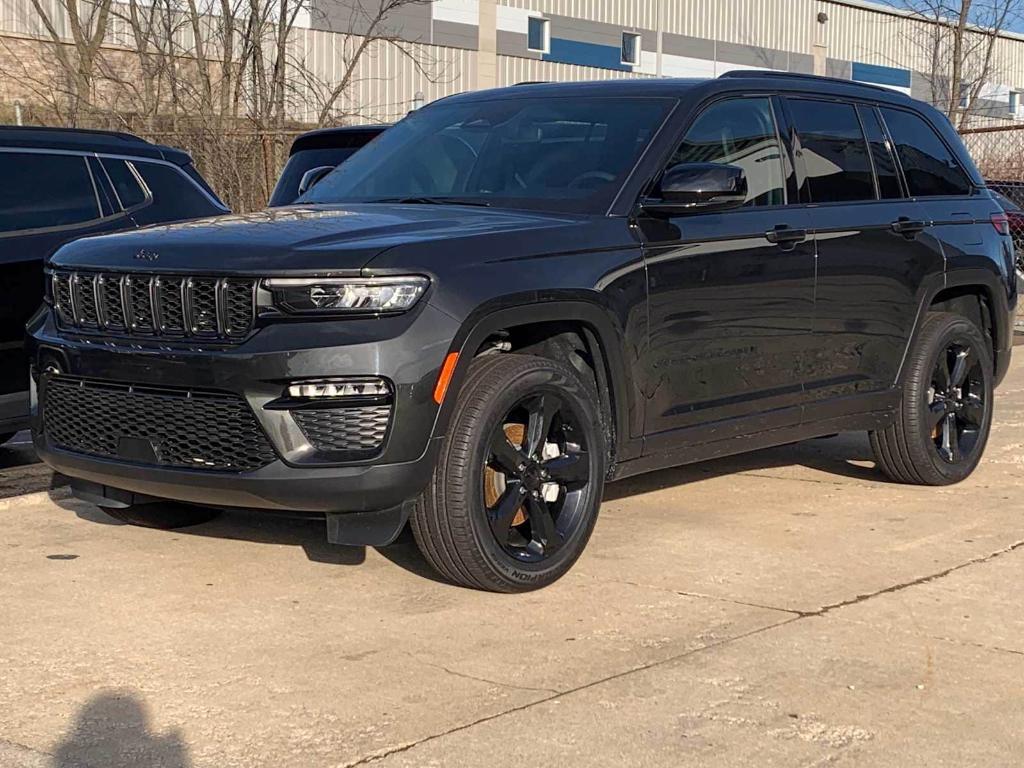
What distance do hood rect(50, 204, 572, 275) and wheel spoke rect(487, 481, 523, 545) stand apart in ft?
2.89

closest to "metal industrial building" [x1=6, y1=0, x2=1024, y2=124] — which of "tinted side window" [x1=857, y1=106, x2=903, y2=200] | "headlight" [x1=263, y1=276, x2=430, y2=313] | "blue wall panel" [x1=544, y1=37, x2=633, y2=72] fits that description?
"blue wall panel" [x1=544, y1=37, x2=633, y2=72]

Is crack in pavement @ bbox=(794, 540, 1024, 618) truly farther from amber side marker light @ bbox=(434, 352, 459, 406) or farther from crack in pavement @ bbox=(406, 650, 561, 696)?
amber side marker light @ bbox=(434, 352, 459, 406)

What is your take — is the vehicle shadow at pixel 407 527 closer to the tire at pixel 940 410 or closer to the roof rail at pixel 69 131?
the tire at pixel 940 410

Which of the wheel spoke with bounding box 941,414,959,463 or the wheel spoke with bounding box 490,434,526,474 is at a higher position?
the wheel spoke with bounding box 490,434,526,474

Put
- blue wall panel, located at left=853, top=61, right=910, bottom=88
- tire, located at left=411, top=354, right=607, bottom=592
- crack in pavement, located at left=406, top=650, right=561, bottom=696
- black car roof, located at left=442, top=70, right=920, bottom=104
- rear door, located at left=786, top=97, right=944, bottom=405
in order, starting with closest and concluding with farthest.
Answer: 1. crack in pavement, located at left=406, top=650, right=561, bottom=696
2. tire, located at left=411, top=354, right=607, bottom=592
3. black car roof, located at left=442, top=70, right=920, bottom=104
4. rear door, located at left=786, top=97, right=944, bottom=405
5. blue wall panel, located at left=853, top=61, right=910, bottom=88

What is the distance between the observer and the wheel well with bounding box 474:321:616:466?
546cm

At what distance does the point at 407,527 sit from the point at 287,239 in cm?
169

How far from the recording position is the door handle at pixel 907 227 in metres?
6.93

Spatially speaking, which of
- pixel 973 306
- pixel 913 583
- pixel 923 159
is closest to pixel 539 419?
pixel 913 583

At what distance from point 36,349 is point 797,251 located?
3022 mm

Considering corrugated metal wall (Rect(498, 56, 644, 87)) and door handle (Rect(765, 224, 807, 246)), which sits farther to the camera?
corrugated metal wall (Rect(498, 56, 644, 87))

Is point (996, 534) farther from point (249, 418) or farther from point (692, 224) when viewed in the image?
point (249, 418)

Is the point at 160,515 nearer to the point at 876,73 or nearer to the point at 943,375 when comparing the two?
the point at 943,375

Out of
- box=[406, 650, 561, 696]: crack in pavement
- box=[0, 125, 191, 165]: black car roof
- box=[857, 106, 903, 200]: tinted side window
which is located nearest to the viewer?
box=[406, 650, 561, 696]: crack in pavement
